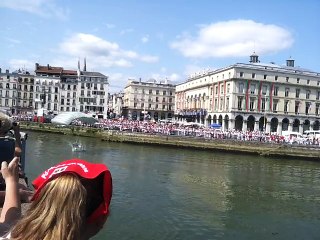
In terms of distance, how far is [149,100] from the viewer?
137m

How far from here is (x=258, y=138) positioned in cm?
5903

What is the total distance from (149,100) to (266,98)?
52285 mm

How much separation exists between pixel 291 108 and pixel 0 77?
3211 inches

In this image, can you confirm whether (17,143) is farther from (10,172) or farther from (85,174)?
(85,174)

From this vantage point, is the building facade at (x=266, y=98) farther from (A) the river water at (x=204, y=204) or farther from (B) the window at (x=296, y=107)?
(A) the river water at (x=204, y=204)

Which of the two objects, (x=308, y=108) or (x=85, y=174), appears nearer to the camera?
(x=85, y=174)

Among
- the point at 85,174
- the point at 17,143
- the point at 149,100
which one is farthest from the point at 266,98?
the point at 85,174

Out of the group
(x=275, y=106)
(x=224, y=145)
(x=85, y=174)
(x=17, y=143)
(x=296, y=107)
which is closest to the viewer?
(x=85, y=174)

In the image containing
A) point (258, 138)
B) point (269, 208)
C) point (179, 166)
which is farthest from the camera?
point (258, 138)

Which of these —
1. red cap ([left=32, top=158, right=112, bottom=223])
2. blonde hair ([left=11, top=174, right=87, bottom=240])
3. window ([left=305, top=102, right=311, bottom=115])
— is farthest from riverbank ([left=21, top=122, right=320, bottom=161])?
blonde hair ([left=11, top=174, right=87, bottom=240])

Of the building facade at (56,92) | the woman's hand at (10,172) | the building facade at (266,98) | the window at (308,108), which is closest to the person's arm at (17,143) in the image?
the woman's hand at (10,172)

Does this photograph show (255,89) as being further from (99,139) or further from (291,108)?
(99,139)

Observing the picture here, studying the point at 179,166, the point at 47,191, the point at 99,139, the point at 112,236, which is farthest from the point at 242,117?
the point at 47,191

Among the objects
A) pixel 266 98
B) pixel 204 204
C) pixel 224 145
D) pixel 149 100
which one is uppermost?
pixel 149 100
